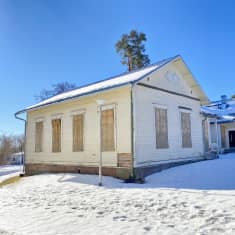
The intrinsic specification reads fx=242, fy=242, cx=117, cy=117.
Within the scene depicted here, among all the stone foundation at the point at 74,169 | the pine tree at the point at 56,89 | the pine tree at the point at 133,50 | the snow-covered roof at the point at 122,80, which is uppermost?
the pine tree at the point at 133,50

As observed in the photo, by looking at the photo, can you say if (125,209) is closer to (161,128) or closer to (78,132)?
(161,128)

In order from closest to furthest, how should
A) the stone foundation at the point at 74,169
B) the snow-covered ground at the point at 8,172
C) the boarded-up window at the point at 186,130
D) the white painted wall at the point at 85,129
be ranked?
the stone foundation at the point at 74,169, the white painted wall at the point at 85,129, the boarded-up window at the point at 186,130, the snow-covered ground at the point at 8,172

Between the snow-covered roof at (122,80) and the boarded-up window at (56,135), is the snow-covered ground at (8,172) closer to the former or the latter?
the boarded-up window at (56,135)

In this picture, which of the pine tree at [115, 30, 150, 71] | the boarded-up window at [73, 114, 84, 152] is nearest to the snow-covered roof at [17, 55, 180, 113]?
the boarded-up window at [73, 114, 84, 152]

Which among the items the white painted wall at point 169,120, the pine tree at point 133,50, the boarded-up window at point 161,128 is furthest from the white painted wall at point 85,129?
the pine tree at point 133,50

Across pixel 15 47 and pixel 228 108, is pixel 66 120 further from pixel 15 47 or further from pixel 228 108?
pixel 228 108

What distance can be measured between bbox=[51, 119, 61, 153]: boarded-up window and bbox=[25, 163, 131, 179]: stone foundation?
799mm

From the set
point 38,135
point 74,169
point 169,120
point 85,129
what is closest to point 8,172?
point 38,135

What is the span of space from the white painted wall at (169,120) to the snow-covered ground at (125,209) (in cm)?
167

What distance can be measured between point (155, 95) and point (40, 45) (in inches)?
268

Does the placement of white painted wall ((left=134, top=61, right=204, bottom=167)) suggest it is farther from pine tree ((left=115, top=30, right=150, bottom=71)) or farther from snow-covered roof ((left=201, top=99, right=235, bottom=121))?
pine tree ((left=115, top=30, right=150, bottom=71))

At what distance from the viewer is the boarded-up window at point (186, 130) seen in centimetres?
1091

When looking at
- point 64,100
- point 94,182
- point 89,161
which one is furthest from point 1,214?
point 64,100

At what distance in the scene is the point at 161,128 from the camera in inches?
380
